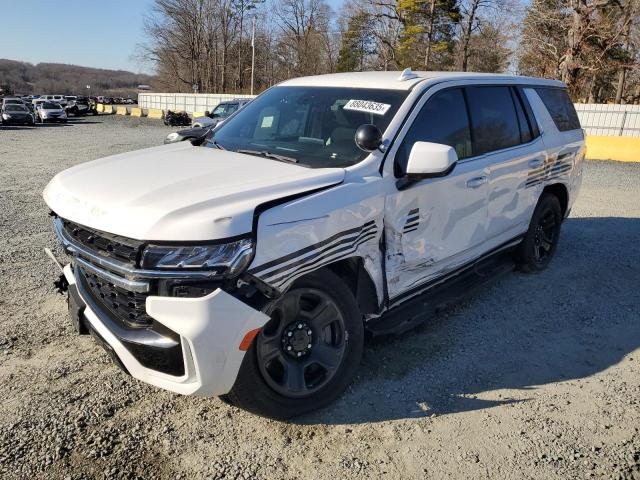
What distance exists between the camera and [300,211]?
106 inches

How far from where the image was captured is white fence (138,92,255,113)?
40469 millimetres

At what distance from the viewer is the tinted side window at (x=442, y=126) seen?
342 cm

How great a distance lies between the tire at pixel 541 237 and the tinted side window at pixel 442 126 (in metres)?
1.69

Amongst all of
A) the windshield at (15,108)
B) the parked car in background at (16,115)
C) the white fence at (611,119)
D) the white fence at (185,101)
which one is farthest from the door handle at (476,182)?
the windshield at (15,108)

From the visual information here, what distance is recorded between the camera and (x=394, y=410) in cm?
311

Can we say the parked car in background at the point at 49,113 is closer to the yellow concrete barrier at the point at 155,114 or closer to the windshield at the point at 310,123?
the yellow concrete barrier at the point at 155,114

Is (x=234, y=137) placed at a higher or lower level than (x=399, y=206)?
higher

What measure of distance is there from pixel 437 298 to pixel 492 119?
64.4 inches

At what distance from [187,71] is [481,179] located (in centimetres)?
7556

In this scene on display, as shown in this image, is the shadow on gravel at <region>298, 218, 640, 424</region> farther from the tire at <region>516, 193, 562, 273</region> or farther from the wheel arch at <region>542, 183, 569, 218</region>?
the wheel arch at <region>542, 183, 569, 218</region>

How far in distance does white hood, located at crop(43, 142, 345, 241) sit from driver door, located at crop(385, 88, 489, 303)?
589 mm

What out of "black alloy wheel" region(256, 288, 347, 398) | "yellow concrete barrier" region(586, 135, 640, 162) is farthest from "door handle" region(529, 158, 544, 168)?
"yellow concrete barrier" region(586, 135, 640, 162)

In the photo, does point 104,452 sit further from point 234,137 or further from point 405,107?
point 405,107

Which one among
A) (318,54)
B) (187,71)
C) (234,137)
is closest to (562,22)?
(234,137)
